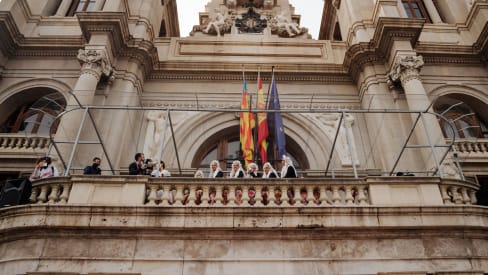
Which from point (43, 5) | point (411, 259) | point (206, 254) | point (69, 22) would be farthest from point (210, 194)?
point (43, 5)

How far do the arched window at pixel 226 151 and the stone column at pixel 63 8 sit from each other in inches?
380

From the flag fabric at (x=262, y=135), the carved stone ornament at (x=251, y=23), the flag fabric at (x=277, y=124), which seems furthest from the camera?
the carved stone ornament at (x=251, y=23)

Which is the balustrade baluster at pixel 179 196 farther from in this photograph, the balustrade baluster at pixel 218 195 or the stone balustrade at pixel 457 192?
the stone balustrade at pixel 457 192

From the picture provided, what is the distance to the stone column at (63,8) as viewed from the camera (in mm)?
16672

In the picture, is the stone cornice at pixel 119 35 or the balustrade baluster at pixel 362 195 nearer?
the balustrade baluster at pixel 362 195

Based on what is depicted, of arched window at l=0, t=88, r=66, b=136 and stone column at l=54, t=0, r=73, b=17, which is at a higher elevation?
stone column at l=54, t=0, r=73, b=17

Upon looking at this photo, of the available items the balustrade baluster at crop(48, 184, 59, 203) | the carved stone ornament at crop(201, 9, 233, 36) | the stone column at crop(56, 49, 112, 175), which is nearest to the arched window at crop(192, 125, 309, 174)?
the stone column at crop(56, 49, 112, 175)

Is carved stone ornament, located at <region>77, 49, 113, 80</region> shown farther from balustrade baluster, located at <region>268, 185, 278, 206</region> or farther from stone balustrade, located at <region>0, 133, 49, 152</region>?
balustrade baluster, located at <region>268, 185, 278, 206</region>

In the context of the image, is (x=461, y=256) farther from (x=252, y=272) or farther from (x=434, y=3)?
(x=434, y=3)

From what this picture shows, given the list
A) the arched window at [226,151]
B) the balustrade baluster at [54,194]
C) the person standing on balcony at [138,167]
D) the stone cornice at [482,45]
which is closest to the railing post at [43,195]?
the balustrade baluster at [54,194]

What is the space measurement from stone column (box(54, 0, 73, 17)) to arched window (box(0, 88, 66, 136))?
190 inches

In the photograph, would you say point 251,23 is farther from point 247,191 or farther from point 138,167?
point 247,191

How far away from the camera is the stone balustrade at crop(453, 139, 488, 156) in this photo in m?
12.1

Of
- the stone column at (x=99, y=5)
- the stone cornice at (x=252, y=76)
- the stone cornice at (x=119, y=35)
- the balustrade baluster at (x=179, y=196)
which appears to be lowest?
the balustrade baluster at (x=179, y=196)
